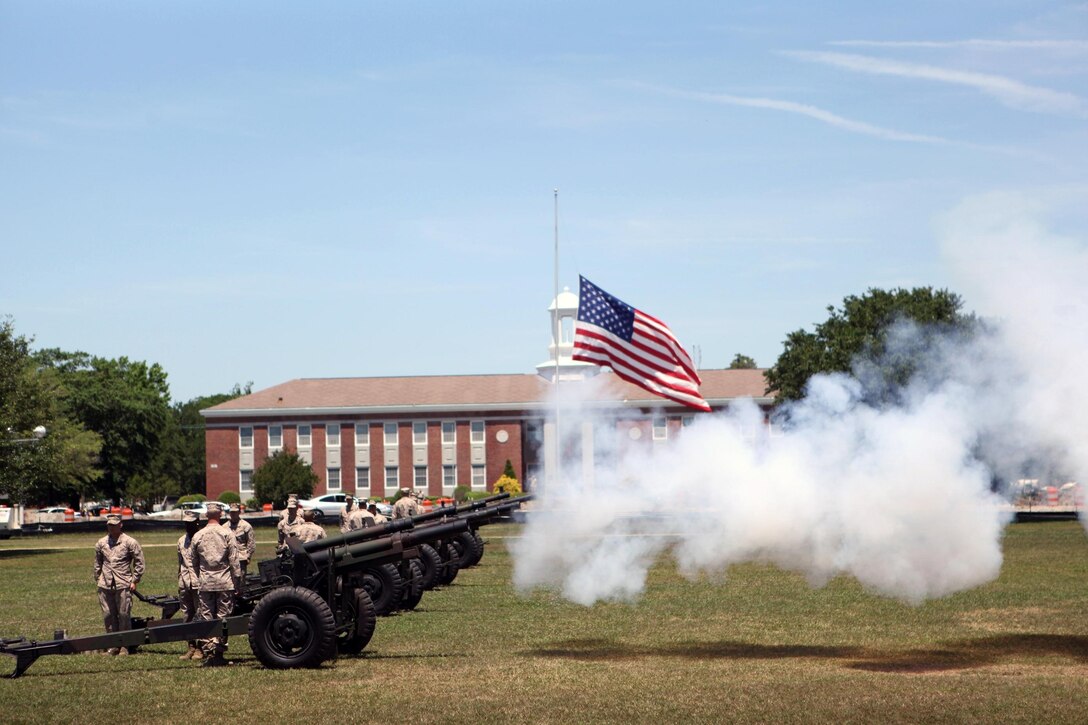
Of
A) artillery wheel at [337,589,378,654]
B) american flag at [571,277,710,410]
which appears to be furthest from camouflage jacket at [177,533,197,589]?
american flag at [571,277,710,410]

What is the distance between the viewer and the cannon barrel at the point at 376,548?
58.4 feet

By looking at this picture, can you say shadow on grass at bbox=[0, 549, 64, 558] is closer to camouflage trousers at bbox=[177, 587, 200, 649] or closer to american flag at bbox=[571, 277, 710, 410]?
american flag at bbox=[571, 277, 710, 410]

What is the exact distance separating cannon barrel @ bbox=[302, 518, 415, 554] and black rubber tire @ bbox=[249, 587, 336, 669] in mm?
884

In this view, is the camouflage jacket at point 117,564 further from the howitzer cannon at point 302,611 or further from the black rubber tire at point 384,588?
the black rubber tire at point 384,588

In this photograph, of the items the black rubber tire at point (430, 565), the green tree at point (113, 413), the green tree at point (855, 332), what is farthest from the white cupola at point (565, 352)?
the green tree at point (113, 413)

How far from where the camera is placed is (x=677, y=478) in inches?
800

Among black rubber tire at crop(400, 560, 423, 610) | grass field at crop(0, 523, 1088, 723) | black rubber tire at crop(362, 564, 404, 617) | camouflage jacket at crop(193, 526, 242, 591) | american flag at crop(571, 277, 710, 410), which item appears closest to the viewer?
→ grass field at crop(0, 523, 1088, 723)

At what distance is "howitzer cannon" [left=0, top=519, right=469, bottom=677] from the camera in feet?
55.8

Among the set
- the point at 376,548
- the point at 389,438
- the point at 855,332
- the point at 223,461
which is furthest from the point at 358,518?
the point at 223,461

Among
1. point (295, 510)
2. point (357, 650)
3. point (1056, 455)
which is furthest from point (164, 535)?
point (1056, 455)

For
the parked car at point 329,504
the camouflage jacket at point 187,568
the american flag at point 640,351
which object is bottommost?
the parked car at point 329,504

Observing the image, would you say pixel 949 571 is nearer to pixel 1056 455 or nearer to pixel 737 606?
pixel 1056 455

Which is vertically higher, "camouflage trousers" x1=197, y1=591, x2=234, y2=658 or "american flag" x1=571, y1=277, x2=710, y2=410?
"american flag" x1=571, y1=277, x2=710, y2=410

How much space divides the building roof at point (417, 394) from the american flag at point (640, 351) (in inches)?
2885
